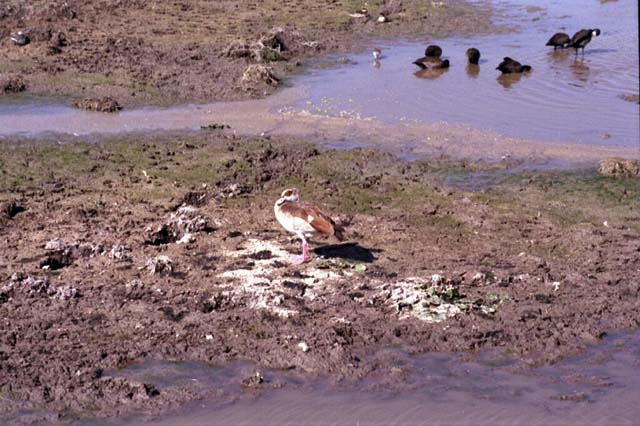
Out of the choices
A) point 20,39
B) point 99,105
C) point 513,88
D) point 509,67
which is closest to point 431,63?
point 509,67

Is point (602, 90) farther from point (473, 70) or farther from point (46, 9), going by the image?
point (46, 9)

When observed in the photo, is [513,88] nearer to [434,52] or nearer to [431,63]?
[431,63]

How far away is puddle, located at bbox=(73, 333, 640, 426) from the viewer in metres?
6.78

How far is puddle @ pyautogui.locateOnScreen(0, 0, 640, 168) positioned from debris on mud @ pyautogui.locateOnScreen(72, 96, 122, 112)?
0.66 feet

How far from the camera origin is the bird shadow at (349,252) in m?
9.36

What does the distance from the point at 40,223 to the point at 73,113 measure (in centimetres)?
520

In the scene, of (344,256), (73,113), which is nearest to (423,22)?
(73,113)

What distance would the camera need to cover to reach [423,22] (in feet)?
77.2

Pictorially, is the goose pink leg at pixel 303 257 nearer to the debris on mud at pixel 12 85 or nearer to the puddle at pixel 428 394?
the puddle at pixel 428 394

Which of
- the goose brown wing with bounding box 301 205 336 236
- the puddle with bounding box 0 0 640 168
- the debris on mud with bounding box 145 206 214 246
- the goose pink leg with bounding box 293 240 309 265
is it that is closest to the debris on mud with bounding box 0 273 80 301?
the debris on mud with bounding box 145 206 214 246

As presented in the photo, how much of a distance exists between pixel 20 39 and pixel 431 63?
8.48 m

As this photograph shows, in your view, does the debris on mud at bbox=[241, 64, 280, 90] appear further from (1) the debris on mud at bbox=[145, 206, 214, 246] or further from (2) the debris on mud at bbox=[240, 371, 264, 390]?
(2) the debris on mud at bbox=[240, 371, 264, 390]

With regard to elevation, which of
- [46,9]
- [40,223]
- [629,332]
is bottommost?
[629,332]

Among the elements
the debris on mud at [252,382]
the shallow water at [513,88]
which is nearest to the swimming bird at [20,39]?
the shallow water at [513,88]
